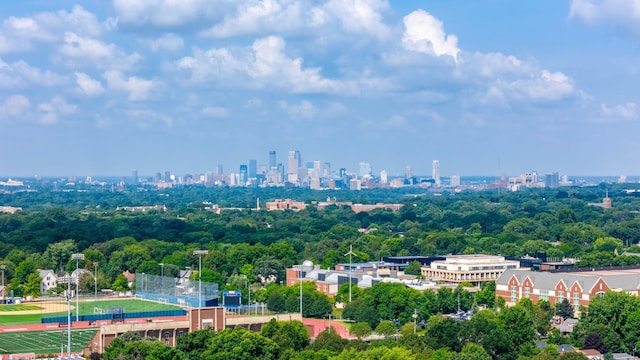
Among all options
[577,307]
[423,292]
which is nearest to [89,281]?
[423,292]

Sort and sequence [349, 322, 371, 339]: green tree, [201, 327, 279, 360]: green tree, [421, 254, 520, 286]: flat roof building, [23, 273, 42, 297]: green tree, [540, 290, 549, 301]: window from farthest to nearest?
[421, 254, 520, 286]: flat roof building → [23, 273, 42, 297]: green tree → [540, 290, 549, 301]: window → [349, 322, 371, 339]: green tree → [201, 327, 279, 360]: green tree

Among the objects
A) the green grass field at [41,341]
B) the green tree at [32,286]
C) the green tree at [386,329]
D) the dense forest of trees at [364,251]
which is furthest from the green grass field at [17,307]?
the green tree at [386,329]

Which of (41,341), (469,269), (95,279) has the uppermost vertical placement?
(469,269)

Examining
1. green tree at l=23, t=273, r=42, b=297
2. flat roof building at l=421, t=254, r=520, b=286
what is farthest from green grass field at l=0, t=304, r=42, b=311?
flat roof building at l=421, t=254, r=520, b=286

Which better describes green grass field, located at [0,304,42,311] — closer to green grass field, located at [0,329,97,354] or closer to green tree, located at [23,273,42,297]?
green tree, located at [23,273,42,297]

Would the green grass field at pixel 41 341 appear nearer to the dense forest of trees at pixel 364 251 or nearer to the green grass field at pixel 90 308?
the green grass field at pixel 90 308

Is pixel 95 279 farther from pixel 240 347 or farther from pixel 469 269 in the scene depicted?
pixel 240 347

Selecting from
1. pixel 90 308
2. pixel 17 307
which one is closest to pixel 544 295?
pixel 90 308
